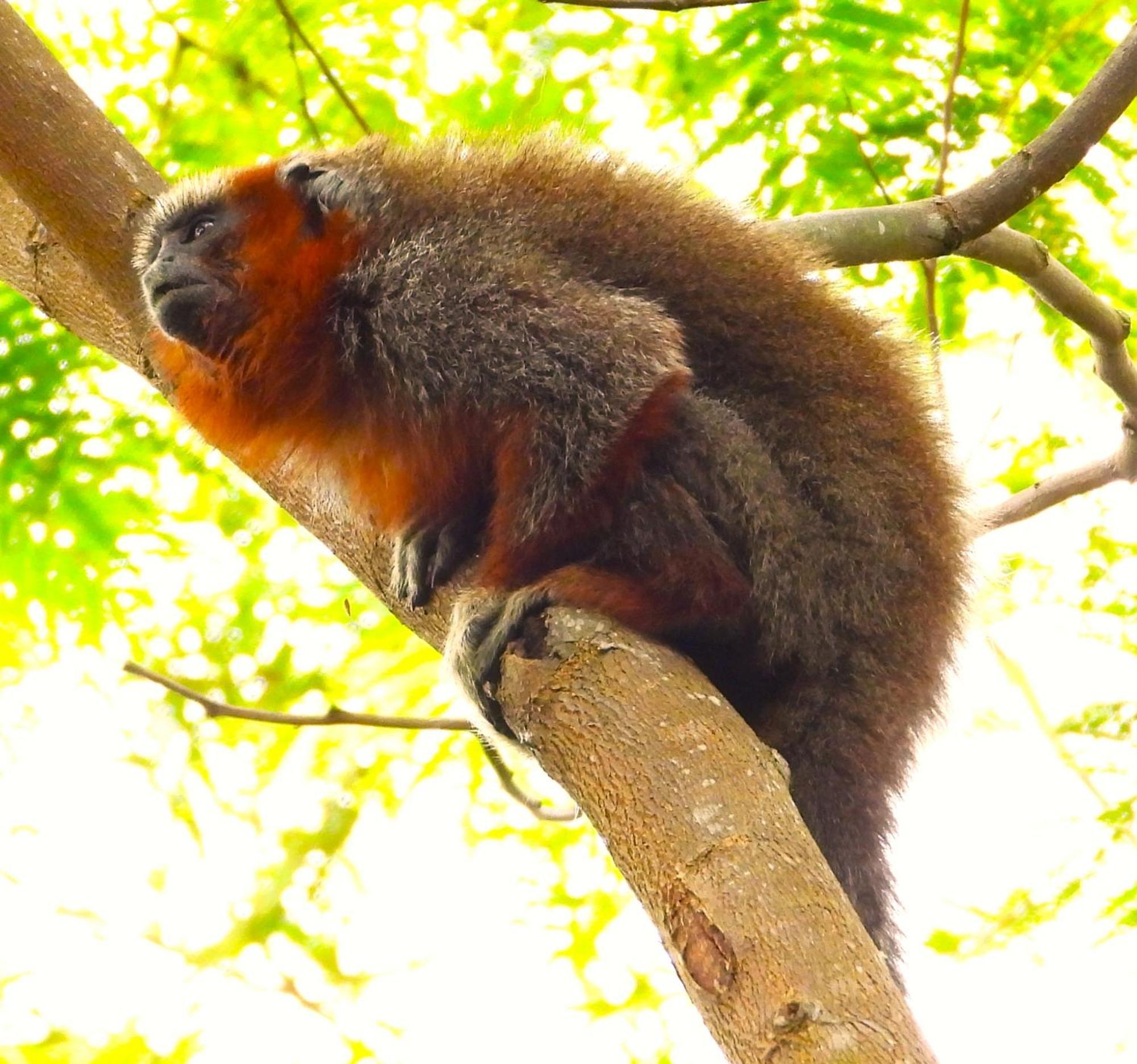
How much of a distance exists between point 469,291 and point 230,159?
1264 mm

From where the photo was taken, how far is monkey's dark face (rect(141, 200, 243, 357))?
123 inches

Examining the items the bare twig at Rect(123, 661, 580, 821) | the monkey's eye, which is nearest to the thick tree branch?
the monkey's eye

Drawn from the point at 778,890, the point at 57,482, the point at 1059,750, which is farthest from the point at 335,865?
the point at 778,890

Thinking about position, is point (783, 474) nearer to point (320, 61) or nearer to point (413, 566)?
point (413, 566)

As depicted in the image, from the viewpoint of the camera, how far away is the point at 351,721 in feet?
10.7

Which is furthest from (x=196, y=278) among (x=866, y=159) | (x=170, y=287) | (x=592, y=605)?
(x=866, y=159)

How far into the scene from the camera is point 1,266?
11.5 ft

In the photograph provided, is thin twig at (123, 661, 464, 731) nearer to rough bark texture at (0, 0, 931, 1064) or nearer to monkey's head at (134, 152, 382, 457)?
rough bark texture at (0, 0, 931, 1064)

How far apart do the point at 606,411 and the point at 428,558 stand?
1.80ft

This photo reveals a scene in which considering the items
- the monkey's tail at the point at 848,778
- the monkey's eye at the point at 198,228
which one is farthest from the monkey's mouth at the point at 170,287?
the monkey's tail at the point at 848,778

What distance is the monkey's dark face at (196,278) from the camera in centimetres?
313

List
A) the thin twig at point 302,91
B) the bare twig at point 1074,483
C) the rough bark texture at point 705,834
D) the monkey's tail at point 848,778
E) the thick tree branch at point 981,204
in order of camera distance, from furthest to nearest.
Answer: the thin twig at point 302,91, the bare twig at point 1074,483, the thick tree branch at point 981,204, the monkey's tail at point 848,778, the rough bark texture at point 705,834

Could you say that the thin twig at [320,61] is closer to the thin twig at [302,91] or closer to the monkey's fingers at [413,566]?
the thin twig at [302,91]

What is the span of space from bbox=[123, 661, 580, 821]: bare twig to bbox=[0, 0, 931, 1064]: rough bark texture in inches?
15.5
